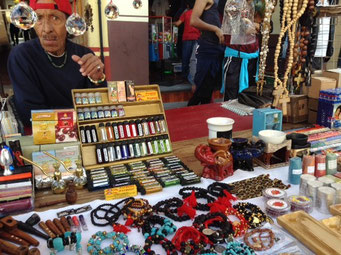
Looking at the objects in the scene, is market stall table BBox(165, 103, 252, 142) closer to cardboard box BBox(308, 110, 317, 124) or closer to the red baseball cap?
cardboard box BBox(308, 110, 317, 124)

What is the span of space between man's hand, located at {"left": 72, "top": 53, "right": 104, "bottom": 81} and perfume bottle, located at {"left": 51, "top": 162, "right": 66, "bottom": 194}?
1.13 meters

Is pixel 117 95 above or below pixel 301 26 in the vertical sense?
below

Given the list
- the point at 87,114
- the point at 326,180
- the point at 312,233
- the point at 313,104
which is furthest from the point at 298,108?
the point at 87,114

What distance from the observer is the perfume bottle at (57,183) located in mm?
1331

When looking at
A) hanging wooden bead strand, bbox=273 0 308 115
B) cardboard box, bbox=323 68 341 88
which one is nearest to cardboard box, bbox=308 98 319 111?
cardboard box, bbox=323 68 341 88

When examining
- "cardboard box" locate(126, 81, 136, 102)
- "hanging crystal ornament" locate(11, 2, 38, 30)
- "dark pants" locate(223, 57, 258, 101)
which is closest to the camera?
"hanging crystal ornament" locate(11, 2, 38, 30)

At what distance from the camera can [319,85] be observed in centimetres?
209

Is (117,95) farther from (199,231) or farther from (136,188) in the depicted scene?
(199,231)

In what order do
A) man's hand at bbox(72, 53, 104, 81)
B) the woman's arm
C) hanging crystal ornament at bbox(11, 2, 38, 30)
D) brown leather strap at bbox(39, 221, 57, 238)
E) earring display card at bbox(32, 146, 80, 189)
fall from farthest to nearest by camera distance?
the woman's arm, man's hand at bbox(72, 53, 104, 81), earring display card at bbox(32, 146, 80, 189), hanging crystal ornament at bbox(11, 2, 38, 30), brown leather strap at bbox(39, 221, 57, 238)

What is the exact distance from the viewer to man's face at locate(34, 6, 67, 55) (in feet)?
7.04

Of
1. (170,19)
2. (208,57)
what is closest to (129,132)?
(208,57)

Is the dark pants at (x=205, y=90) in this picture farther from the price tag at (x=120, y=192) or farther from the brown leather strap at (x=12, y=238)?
the brown leather strap at (x=12, y=238)

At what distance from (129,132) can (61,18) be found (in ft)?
3.73

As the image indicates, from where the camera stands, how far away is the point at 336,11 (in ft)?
6.67
